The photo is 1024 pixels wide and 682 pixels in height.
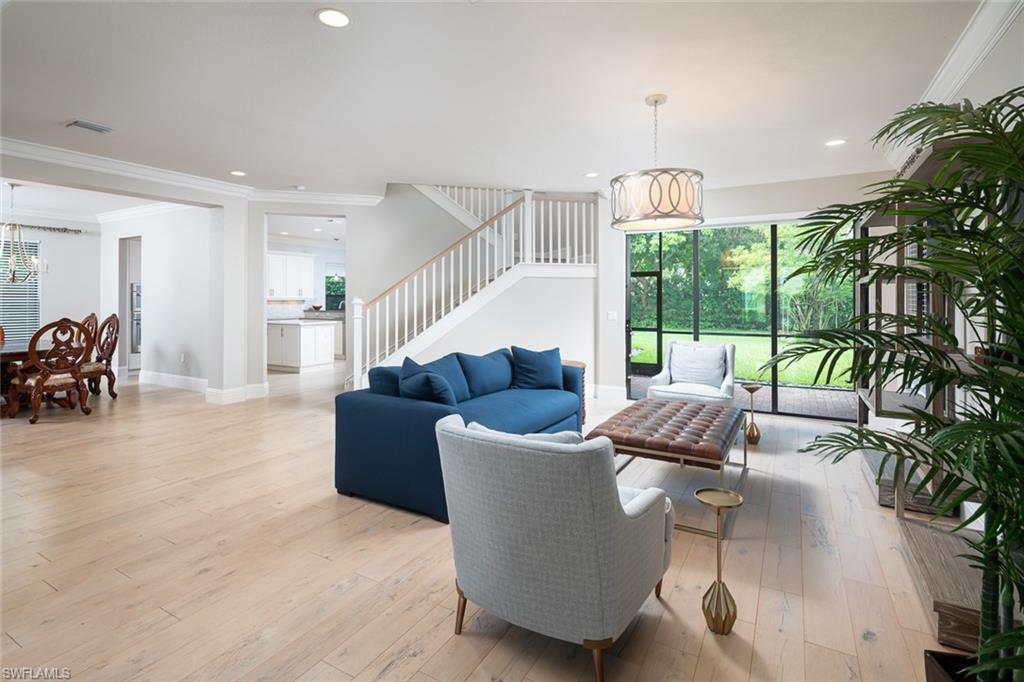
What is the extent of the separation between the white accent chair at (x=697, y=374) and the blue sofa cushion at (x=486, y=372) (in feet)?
5.28

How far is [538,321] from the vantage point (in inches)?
272

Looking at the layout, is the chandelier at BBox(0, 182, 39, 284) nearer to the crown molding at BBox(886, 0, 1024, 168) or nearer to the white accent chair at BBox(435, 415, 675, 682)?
the white accent chair at BBox(435, 415, 675, 682)

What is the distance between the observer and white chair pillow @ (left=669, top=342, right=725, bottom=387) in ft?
17.8

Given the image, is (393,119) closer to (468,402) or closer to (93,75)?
(93,75)

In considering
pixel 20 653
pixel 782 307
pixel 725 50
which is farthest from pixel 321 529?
pixel 782 307

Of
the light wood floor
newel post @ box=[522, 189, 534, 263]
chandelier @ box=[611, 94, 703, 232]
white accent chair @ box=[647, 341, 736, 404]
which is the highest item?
newel post @ box=[522, 189, 534, 263]

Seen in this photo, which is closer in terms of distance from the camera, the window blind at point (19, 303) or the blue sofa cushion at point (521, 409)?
the blue sofa cushion at point (521, 409)

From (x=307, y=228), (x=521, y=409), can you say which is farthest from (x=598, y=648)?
(x=307, y=228)

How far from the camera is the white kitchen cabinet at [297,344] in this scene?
9.44m

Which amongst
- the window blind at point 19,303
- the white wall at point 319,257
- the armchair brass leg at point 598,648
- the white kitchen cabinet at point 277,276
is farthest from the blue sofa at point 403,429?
the white wall at point 319,257

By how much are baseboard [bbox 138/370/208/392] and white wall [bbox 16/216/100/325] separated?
136 centimetres

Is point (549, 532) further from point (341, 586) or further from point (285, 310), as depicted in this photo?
point (285, 310)

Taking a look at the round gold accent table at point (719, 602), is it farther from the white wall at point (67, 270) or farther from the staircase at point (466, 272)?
the white wall at point (67, 270)

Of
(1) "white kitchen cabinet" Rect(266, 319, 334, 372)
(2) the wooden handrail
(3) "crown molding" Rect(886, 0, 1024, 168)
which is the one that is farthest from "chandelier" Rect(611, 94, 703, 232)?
(1) "white kitchen cabinet" Rect(266, 319, 334, 372)
